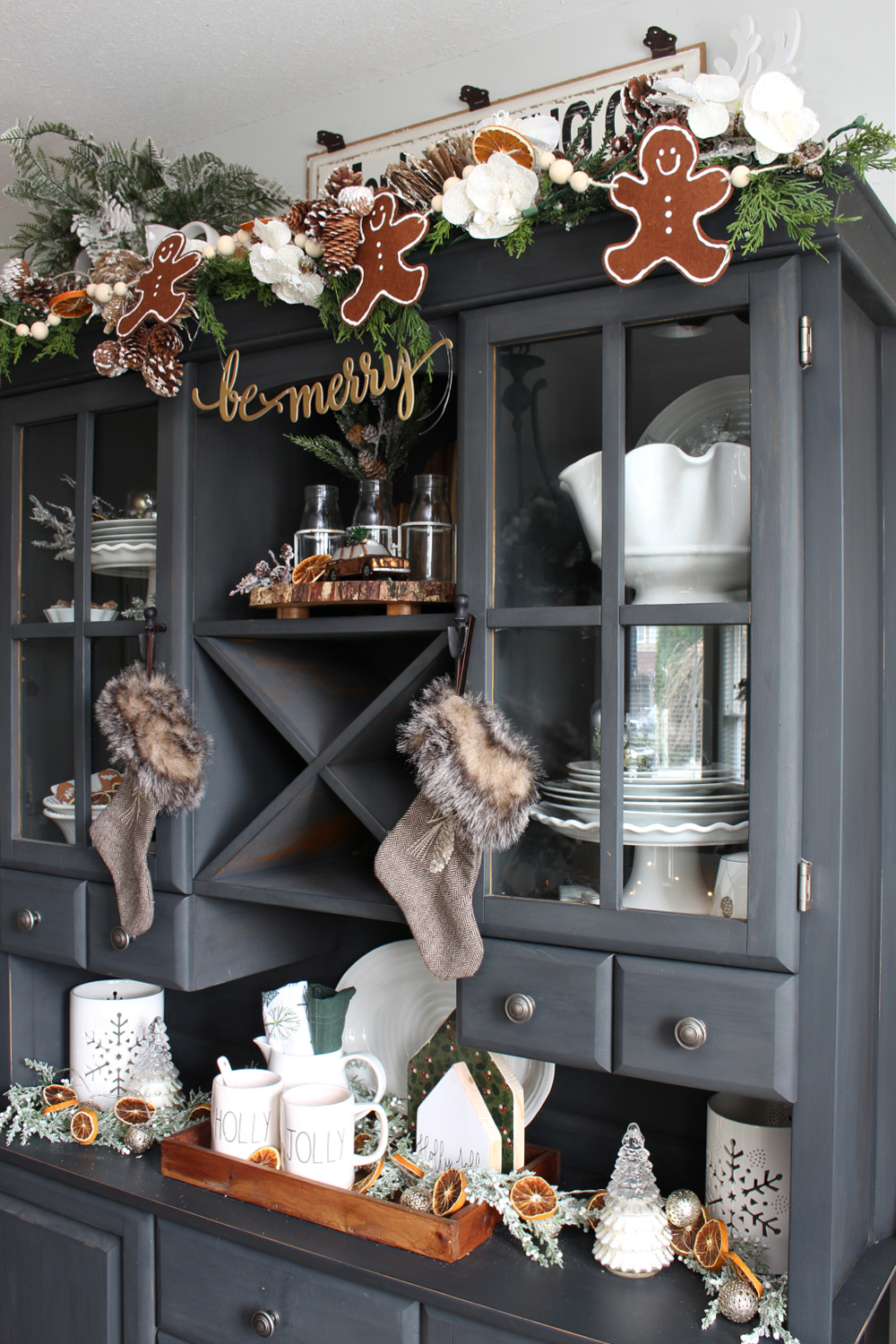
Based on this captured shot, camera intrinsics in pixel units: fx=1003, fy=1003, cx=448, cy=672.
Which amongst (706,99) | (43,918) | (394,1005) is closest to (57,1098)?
(43,918)

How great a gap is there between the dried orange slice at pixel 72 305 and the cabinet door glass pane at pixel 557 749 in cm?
81

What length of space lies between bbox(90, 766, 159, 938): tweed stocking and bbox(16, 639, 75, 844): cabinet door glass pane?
0.11 meters

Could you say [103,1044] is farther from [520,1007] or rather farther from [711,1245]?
[711,1245]

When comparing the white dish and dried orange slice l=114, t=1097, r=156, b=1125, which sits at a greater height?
the white dish

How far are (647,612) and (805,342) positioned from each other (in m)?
0.31

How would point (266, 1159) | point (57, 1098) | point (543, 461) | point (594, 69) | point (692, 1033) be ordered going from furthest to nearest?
1. point (57, 1098)
2. point (594, 69)
3. point (266, 1159)
4. point (543, 461)
5. point (692, 1033)

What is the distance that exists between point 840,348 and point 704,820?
0.51 meters

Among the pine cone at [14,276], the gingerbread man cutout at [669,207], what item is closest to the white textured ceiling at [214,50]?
the pine cone at [14,276]

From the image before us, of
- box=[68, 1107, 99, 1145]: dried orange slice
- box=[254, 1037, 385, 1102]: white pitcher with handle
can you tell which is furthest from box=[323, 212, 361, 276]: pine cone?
box=[68, 1107, 99, 1145]: dried orange slice

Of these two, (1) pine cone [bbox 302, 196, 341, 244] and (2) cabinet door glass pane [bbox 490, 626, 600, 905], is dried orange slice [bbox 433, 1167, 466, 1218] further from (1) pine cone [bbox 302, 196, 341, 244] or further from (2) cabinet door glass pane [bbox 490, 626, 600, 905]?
(1) pine cone [bbox 302, 196, 341, 244]

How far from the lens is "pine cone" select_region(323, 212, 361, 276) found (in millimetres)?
1193

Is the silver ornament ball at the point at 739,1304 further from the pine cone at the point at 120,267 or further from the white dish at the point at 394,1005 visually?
the pine cone at the point at 120,267

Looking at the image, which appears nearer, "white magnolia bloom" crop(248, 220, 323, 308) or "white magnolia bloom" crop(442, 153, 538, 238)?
"white magnolia bloom" crop(442, 153, 538, 238)

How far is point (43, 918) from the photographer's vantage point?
1.58 metres
